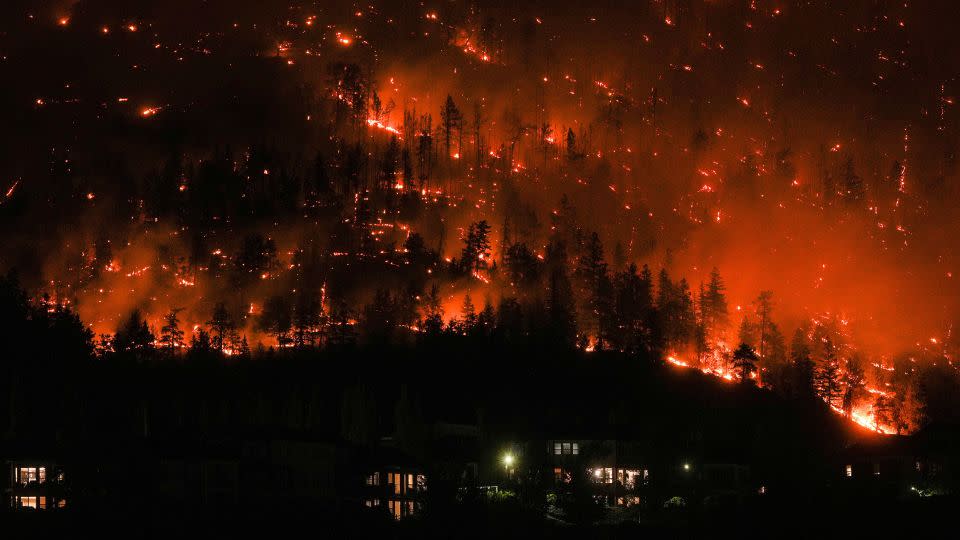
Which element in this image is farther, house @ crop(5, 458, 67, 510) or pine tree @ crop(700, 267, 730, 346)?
pine tree @ crop(700, 267, 730, 346)

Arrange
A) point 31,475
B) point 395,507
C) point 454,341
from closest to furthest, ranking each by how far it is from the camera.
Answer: point 31,475 < point 395,507 < point 454,341

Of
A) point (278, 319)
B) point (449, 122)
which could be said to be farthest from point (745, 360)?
point (449, 122)

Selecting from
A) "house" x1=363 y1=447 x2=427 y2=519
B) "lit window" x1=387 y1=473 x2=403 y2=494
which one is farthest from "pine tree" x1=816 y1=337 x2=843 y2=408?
"lit window" x1=387 y1=473 x2=403 y2=494

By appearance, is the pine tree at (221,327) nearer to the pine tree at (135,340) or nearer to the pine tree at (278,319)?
the pine tree at (278,319)

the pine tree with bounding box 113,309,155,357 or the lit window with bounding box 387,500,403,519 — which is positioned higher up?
the pine tree with bounding box 113,309,155,357

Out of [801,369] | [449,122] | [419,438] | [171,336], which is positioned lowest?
[419,438]

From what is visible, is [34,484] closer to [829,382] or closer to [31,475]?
[31,475]

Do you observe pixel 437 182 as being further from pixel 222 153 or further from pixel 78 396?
pixel 78 396

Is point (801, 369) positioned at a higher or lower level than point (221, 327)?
lower

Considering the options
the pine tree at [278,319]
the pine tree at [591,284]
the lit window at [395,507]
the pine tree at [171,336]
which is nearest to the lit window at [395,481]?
the lit window at [395,507]

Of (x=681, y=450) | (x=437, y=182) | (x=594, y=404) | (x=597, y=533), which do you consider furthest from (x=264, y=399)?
(x=437, y=182)

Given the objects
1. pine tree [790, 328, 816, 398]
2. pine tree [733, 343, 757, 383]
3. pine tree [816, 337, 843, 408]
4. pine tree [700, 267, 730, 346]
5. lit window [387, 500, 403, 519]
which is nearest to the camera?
lit window [387, 500, 403, 519]

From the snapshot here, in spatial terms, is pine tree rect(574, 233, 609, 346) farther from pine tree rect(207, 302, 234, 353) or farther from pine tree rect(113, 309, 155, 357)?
pine tree rect(113, 309, 155, 357)

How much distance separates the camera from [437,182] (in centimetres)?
18712
